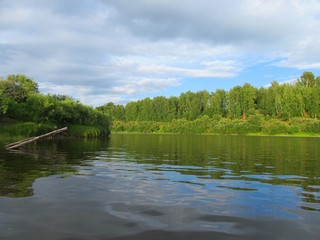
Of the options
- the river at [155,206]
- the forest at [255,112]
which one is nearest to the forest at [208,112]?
the forest at [255,112]

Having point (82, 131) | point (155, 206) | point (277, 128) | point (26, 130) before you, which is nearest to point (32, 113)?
point (26, 130)

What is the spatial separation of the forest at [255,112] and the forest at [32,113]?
208 ft

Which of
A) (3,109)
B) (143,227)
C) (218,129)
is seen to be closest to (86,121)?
(3,109)

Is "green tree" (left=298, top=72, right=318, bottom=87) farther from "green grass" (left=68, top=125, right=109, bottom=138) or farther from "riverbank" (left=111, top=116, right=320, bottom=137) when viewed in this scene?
"green grass" (left=68, top=125, right=109, bottom=138)

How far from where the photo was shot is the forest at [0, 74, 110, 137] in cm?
5059

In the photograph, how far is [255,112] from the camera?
164875 mm

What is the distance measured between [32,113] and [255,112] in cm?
12874

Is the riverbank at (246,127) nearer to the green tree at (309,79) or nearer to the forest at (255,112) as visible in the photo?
the forest at (255,112)

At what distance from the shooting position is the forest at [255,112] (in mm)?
138750

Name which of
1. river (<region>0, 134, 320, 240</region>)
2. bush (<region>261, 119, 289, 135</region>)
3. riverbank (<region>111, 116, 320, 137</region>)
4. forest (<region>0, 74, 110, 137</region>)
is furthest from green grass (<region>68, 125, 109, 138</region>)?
bush (<region>261, 119, 289, 135</region>)

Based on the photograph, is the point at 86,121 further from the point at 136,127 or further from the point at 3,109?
the point at 136,127

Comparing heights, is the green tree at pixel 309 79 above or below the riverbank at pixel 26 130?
above

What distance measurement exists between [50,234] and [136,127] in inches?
6961

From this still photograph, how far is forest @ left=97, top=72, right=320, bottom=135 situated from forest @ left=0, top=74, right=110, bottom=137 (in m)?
63.5
